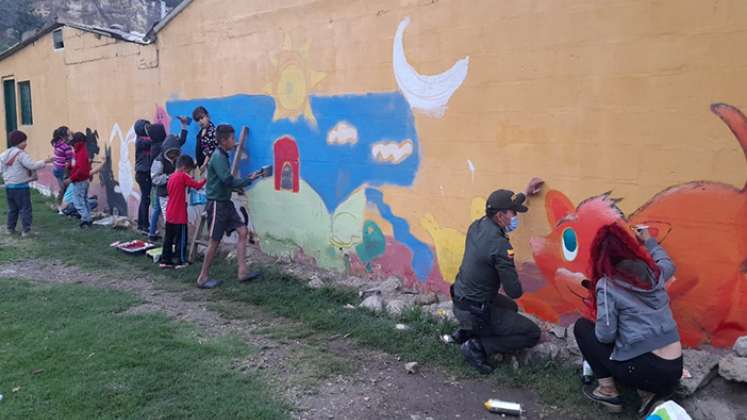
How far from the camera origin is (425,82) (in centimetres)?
588

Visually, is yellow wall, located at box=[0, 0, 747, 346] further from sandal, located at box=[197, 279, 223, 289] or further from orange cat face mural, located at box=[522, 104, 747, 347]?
sandal, located at box=[197, 279, 223, 289]

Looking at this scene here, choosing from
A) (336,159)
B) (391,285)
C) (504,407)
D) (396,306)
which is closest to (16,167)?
(336,159)

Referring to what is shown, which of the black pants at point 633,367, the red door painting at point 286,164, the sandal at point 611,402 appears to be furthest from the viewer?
the red door painting at point 286,164

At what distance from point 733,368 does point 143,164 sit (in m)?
8.57

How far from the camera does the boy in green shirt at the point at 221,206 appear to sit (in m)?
7.15

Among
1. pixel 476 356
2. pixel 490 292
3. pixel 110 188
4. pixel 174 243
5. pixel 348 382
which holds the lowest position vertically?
pixel 348 382

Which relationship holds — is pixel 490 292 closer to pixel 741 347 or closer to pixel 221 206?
pixel 741 347

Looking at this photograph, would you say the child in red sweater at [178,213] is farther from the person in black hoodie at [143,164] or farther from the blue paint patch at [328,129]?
the person in black hoodie at [143,164]

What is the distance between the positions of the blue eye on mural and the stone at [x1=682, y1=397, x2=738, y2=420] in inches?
54.4

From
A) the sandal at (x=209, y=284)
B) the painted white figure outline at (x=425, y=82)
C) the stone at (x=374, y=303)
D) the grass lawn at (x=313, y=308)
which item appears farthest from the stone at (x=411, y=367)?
the sandal at (x=209, y=284)

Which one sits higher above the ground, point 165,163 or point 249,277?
point 165,163

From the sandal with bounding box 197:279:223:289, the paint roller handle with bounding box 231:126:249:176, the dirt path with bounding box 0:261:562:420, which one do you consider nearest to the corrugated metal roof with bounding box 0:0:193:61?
the paint roller handle with bounding box 231:126:249:176

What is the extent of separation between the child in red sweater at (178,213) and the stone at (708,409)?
6.02 meters

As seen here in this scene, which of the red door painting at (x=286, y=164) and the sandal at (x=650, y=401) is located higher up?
the red door painting at (x=286, y=164)
